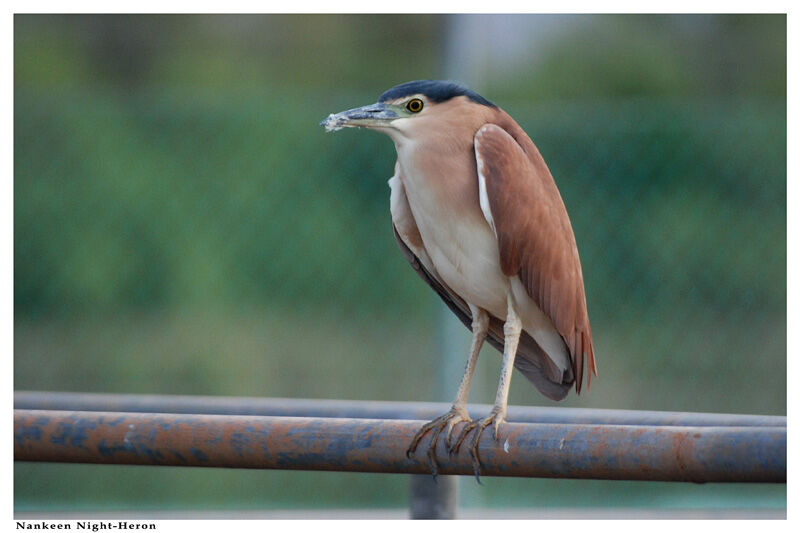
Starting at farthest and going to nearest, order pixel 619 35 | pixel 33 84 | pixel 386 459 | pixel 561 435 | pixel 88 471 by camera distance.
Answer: pixel 33 84 < pixel 619 35 < pixel 88 471 < pixel 386 459 < pixel 561 435

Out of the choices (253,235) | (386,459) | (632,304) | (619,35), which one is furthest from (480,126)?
(619,35)

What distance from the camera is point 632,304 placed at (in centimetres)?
460

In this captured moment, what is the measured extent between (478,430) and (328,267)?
311cm

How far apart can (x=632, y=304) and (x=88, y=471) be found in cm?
290

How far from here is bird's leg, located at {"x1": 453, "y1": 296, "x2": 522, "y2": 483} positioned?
6.18ft

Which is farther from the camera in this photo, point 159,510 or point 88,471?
point 88,471

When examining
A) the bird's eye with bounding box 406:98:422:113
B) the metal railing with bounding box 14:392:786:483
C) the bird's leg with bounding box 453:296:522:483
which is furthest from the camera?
the bird's eye with bounding box 406:98:422:113

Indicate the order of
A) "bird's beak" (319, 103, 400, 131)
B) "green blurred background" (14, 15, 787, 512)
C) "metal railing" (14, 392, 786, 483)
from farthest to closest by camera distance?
"green blurred background" (14, 15, 787, 512), "bird's beak" (319, 103, 400, 131), "metal railing" (14, 392, 786, 483)

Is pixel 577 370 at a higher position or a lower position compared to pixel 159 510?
higher

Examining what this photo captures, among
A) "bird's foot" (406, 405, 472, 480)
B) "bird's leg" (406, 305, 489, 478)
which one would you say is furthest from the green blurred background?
"bird's foot" (406, 405, 472, 480)

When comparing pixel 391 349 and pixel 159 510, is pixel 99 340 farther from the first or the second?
pixel 391 349

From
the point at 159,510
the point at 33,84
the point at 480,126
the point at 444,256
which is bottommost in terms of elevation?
the point at 159,510

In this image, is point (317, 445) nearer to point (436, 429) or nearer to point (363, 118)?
point (436, 429)

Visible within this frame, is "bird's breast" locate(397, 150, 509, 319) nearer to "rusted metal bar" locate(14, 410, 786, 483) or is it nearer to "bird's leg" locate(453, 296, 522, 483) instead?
"bird's leg" locate(453, 296, 522, 483)
